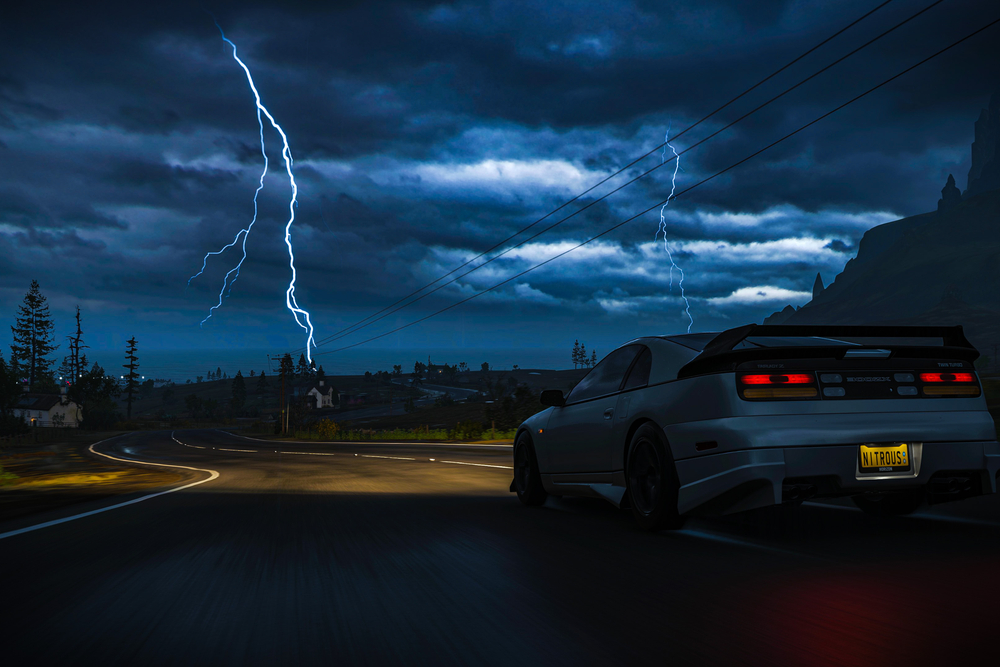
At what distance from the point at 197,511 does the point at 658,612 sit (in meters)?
6.50

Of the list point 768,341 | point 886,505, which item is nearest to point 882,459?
point 768,341

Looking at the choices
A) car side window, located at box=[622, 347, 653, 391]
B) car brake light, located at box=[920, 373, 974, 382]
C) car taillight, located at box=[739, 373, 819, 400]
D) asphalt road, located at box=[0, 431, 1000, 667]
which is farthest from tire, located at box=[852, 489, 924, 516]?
car side window, located at box=[622, 347, 653, 391]

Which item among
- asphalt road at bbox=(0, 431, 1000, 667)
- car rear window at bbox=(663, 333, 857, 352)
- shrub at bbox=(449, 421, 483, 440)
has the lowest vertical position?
shrub at bbox=(449, 421, 483, 440)

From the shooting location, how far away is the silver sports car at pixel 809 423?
205 inches

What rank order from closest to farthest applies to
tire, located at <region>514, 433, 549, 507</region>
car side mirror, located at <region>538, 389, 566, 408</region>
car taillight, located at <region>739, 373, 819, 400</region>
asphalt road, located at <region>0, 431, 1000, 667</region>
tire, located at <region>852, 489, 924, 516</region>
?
asphalt road, located at <region>0, 431, 1000, 667</region>
car taillight, located at <region>739, 373, 819, 400</region>
tire, located at <region>852, 489, 924, 516</region>
car side mirror, located at <region>538, 389, 566, 408</region>
tire, located at <region>514, 433, 549, 507</region>

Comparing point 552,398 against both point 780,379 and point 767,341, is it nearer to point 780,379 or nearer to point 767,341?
point 767,341

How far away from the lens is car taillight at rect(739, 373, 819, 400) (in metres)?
5.38

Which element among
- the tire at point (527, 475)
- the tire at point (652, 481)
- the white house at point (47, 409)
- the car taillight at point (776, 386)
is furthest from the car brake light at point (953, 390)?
the white house at point (47, 409)

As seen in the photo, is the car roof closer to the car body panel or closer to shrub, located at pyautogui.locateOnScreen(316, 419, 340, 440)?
the car body panel

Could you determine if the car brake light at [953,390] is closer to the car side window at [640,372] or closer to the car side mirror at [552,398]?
the car side window at [640,372]

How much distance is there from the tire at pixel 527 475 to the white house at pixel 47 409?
13697 cm

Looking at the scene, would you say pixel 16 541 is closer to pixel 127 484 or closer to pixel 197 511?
pixel 197 511

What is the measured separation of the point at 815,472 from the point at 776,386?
0.63 m

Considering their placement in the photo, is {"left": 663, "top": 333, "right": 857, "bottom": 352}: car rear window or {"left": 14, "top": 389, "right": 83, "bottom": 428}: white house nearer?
{"left": 663, "top": 333, "right": 857, "bottom": 352}: car rear window
